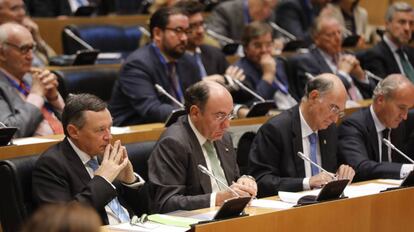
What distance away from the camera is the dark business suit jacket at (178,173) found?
11.0 ft

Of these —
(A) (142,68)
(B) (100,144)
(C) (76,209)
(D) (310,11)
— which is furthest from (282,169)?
(D) (310,11)

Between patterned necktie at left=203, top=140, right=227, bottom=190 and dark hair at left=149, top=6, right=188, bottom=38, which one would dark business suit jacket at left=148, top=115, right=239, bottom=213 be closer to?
patterned necktie at left=203, top=140, right=227, bottom=190

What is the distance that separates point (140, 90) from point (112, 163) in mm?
1819

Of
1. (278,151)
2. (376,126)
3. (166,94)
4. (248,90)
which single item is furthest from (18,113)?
(376,126)

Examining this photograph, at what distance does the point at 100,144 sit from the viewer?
3.28 meters

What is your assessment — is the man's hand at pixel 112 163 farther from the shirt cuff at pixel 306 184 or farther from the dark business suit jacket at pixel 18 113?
the dark business suit jacket at pixel 18 113

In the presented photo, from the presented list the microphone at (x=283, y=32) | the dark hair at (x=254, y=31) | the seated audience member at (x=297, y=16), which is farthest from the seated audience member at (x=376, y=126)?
the seated audience member at (x=297, y=16)

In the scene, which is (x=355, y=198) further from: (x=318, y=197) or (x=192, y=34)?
(x=192, y=34)

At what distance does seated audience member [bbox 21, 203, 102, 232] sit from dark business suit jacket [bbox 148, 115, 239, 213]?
175 centimetres

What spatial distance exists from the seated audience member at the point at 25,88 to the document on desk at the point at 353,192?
1387 mm

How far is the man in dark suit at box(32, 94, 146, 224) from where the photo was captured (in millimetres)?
3164

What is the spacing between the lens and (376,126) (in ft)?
14.3

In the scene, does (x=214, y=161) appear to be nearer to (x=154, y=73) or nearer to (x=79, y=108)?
(x=79, y=108)

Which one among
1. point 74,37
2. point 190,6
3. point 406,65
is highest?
point 190,6
